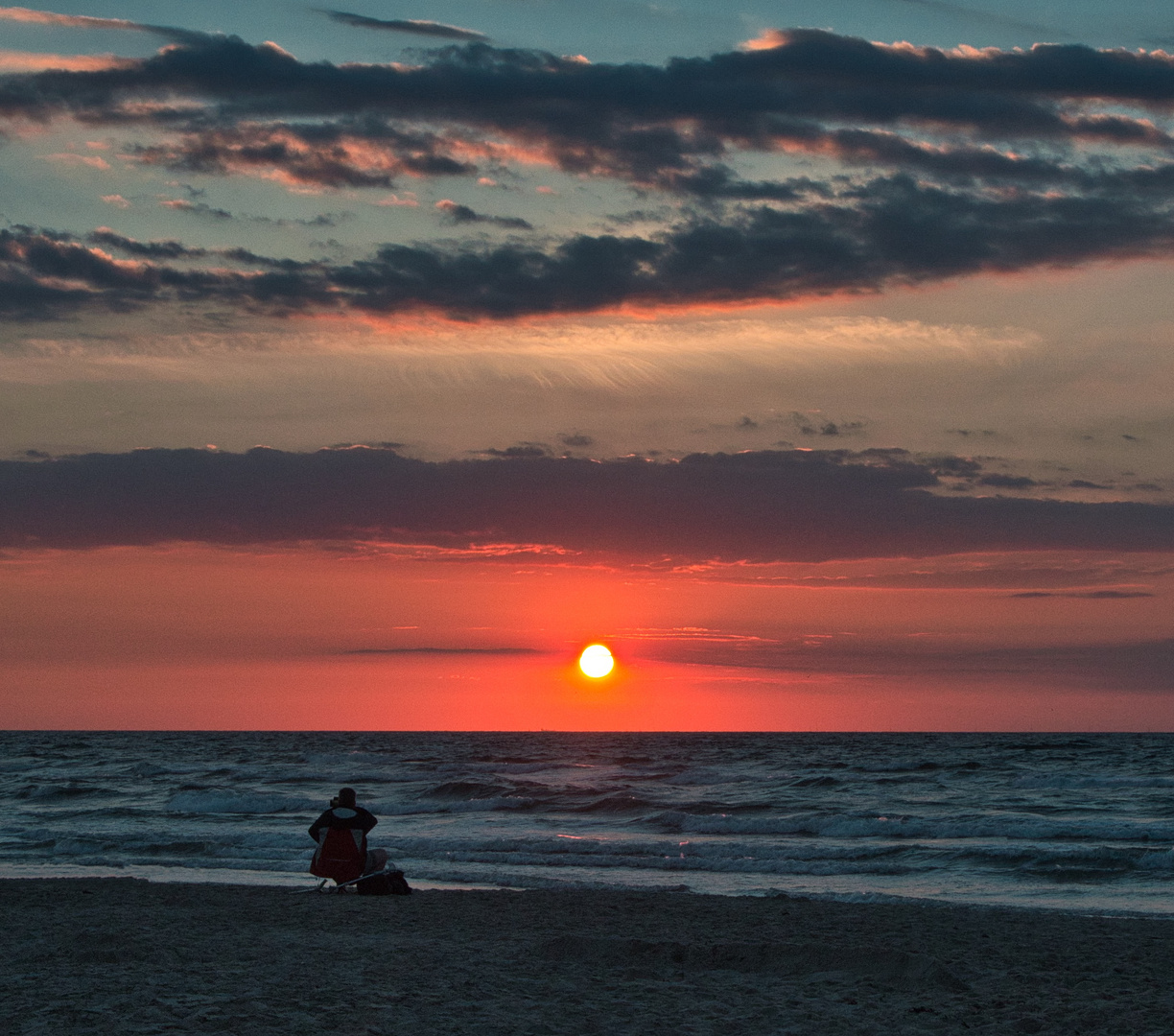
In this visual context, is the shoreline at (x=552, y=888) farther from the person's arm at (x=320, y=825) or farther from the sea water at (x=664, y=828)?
the person's arm at (x=320, y=825)

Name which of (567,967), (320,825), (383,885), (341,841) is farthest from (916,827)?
(567,967)

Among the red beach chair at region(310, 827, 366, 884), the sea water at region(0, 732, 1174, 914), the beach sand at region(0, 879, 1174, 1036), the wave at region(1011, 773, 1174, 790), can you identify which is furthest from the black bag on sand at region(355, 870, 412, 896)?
the wave at region(1011, 773, 1174, 790)

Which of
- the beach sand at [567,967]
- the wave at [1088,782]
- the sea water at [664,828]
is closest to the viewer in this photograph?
the beach sand at [567,967]

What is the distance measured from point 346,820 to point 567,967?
6.16 m

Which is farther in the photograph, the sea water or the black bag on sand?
the sea water

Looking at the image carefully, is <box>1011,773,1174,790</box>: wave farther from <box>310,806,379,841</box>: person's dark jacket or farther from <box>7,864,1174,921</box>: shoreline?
<box>310,806,379,841</box>: person's dark jacket

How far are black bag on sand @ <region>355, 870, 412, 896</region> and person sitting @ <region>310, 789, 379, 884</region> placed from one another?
160 millimetres

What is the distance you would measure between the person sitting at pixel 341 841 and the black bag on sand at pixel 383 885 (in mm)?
160

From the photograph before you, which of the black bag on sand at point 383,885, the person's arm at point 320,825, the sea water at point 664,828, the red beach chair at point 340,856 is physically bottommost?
the black bag on sand at point 383,885

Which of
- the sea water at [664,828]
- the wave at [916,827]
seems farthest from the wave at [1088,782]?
the wave at [916,827]

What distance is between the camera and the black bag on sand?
15945 mm

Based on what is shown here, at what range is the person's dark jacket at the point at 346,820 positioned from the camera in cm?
1598

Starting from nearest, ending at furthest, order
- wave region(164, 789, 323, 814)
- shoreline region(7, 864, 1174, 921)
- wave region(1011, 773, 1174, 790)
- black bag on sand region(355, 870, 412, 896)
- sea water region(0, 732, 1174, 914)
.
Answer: black bag on sand region(355, 870, 412, 896) < shoreline region(7, 864, 1174, 921) < sea water region(0, 732, 1174, 914) < wave region(164, 789, 323, 814) < wave region(1011, 773, 1174, 790)

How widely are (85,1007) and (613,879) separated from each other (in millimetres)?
12144
